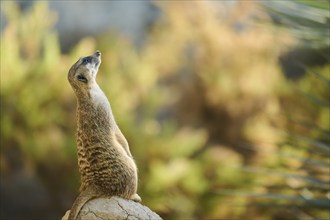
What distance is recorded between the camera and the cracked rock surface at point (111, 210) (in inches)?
77.9

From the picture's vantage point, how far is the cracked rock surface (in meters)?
1.98

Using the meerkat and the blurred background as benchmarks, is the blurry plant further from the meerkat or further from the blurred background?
the meerkat

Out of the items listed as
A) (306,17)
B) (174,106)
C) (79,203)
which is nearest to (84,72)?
(79,203)

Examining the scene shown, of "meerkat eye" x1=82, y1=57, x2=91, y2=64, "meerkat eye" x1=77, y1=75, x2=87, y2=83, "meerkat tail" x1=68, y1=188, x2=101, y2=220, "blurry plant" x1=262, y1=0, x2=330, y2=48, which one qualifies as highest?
"blurry plant" x1=262, y1=0, x2=330, y2=48

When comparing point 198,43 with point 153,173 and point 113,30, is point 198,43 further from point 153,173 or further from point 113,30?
point 153,173

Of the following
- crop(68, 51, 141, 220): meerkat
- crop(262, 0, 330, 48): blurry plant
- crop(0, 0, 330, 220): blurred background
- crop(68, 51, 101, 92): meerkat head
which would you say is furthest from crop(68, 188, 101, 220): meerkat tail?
crop(0, 0, 330, 220): blurred background

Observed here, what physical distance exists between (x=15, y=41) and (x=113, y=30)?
228cm

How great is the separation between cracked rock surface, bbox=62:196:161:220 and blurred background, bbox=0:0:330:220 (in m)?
2.69

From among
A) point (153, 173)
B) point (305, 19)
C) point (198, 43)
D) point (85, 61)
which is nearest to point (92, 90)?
point (85, 61)

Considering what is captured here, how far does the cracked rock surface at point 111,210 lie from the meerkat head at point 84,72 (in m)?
0.30

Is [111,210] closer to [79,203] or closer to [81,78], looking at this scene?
[79,203]

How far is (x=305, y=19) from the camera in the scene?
389 centimetres

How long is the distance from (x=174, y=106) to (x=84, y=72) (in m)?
7.79

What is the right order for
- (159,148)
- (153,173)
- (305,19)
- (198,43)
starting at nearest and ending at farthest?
(305,19) < (153,173) < (159,148) < (198,43)
